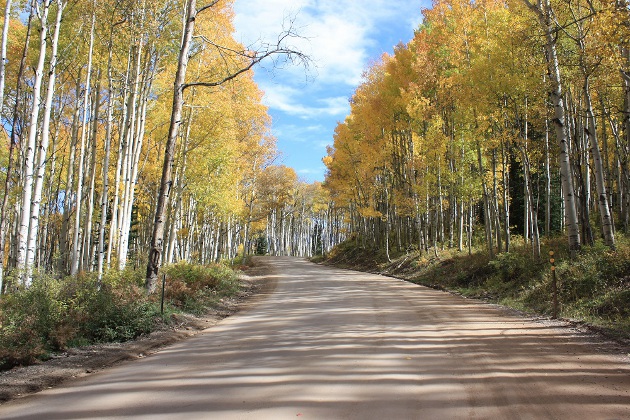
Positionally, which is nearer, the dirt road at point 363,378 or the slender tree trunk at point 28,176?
the dirt road at point 363,378

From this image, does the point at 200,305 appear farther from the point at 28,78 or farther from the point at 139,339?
the point at 28,78

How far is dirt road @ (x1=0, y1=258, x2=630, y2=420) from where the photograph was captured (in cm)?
375

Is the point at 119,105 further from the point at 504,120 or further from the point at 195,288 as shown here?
the point at 504,120

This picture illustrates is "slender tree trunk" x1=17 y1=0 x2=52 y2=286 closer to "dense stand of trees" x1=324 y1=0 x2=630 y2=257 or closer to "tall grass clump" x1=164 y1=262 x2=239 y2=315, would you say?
"tall grass clump" x1=164 y1=262 x2=239 y2=315

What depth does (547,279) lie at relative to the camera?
10.7 m

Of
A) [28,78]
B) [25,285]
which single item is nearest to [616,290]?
[25,285]

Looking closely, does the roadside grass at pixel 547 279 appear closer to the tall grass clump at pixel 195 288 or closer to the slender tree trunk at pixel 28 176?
the tall grass clump at pixel 195 288

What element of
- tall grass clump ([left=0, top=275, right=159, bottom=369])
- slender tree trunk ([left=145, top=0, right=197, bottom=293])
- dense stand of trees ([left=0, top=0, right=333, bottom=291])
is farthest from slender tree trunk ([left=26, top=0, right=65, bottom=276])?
slender tree trunk ([left=145, top=0, right=197, bottom=293])

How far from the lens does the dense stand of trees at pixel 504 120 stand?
10445 millimetres

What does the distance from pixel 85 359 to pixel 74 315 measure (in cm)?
162

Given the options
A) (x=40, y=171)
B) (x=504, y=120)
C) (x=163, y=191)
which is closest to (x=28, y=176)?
(x=40, y=171)

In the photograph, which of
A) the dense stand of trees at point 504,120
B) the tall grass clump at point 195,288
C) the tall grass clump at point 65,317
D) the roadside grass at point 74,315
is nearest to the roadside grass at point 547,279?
the dense stand of trees at point 504,120

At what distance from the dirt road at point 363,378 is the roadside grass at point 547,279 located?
4.71 ft

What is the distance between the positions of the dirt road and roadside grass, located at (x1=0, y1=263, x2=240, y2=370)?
1277 mm
